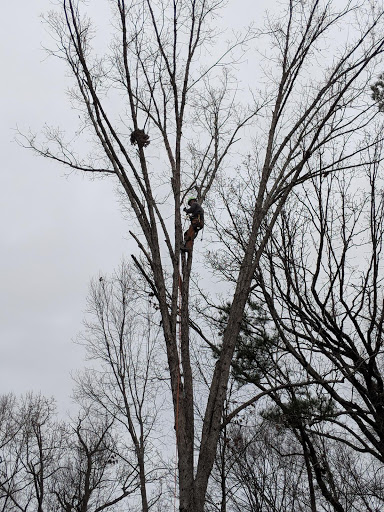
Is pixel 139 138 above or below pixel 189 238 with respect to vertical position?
above

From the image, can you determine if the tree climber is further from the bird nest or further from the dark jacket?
the bird nest

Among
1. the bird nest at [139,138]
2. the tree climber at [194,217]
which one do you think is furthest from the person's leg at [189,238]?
the bird nest at [139,138]

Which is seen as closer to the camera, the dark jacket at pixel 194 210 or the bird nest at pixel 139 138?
the bird nest at pixel 139 138

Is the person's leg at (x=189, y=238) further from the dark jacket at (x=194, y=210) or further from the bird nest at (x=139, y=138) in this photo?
the bird nest at (x=139, y=138)

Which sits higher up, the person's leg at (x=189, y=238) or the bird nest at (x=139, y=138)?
the bird nest at (x=139, y=138)

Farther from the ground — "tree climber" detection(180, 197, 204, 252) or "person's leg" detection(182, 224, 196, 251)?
"tree climber" detection(180, 197, 204, 252)

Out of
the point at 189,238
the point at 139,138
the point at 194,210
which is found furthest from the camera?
the point at 194,210

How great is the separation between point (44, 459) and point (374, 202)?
14.7 metres

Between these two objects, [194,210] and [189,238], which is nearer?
[189,238]

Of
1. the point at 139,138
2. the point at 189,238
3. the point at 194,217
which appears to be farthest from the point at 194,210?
the point at 139,138

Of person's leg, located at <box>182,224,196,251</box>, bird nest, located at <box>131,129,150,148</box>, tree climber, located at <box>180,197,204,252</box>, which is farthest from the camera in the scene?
tree climber, located at <box>180,197,204,252</box>

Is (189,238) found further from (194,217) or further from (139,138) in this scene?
(139,138)

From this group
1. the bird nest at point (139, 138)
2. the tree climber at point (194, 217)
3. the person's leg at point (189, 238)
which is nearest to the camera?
the bird nest at point (139, 138)

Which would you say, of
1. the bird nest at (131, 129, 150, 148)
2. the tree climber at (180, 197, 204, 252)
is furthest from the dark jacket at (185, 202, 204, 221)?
the bird nest at (131, 129, 150, 148)
